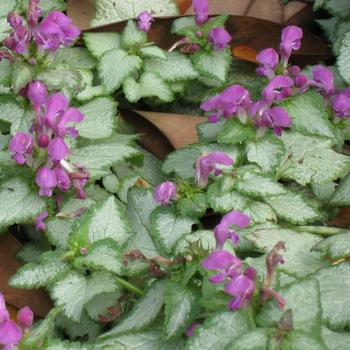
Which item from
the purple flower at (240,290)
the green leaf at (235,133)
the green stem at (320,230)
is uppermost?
the purple flower at (240,290)

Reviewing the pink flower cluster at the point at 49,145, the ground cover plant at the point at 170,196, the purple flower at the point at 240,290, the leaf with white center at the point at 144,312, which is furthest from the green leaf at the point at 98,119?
the purple flower at the point at 240,290

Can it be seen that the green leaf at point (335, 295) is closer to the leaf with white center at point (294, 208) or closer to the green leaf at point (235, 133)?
the leaf with white center at point (294, 208)

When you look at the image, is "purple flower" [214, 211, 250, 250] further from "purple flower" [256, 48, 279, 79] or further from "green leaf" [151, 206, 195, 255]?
"purple flower" [256, 48, 279, 79]

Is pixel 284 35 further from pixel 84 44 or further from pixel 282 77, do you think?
pixel 84 44

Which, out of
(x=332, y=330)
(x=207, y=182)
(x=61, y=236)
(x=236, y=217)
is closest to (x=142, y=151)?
(x=207, y=182)

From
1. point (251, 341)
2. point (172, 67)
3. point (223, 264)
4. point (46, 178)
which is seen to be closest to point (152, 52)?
point (172, 67)

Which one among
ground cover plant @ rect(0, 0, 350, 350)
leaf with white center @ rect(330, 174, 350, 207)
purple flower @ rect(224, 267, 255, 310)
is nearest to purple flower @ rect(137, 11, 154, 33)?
ground cover plant @ rect(0, 0, 350, 350)

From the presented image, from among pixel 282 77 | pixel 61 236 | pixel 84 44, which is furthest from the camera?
pixel 84 44
